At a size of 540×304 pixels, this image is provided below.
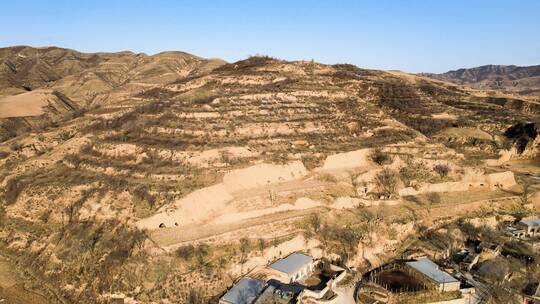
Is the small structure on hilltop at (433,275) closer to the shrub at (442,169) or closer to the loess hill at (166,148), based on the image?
the shrub at (442,169)

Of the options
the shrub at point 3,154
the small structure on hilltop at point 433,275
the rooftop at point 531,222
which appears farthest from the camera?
the shrub at point 3,154

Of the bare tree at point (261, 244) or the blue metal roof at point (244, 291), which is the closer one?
the blue metal roof at point (244, 291)

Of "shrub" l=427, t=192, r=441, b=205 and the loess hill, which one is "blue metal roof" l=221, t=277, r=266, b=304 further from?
"shrub" l=427, t=192, r=441, b=205

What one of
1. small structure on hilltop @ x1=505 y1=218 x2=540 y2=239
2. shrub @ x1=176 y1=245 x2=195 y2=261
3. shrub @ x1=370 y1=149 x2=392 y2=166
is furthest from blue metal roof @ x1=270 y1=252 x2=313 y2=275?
small structure on hilltop @ x1=505 y1=218 x2=540 y2=239

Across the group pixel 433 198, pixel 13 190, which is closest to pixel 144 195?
→ pixel 13 190

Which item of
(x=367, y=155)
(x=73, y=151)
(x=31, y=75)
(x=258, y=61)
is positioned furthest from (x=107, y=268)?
(x=31, y=75)

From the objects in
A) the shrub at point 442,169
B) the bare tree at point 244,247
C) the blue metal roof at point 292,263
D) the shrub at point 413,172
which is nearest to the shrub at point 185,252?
the bare tree at point 244,247
